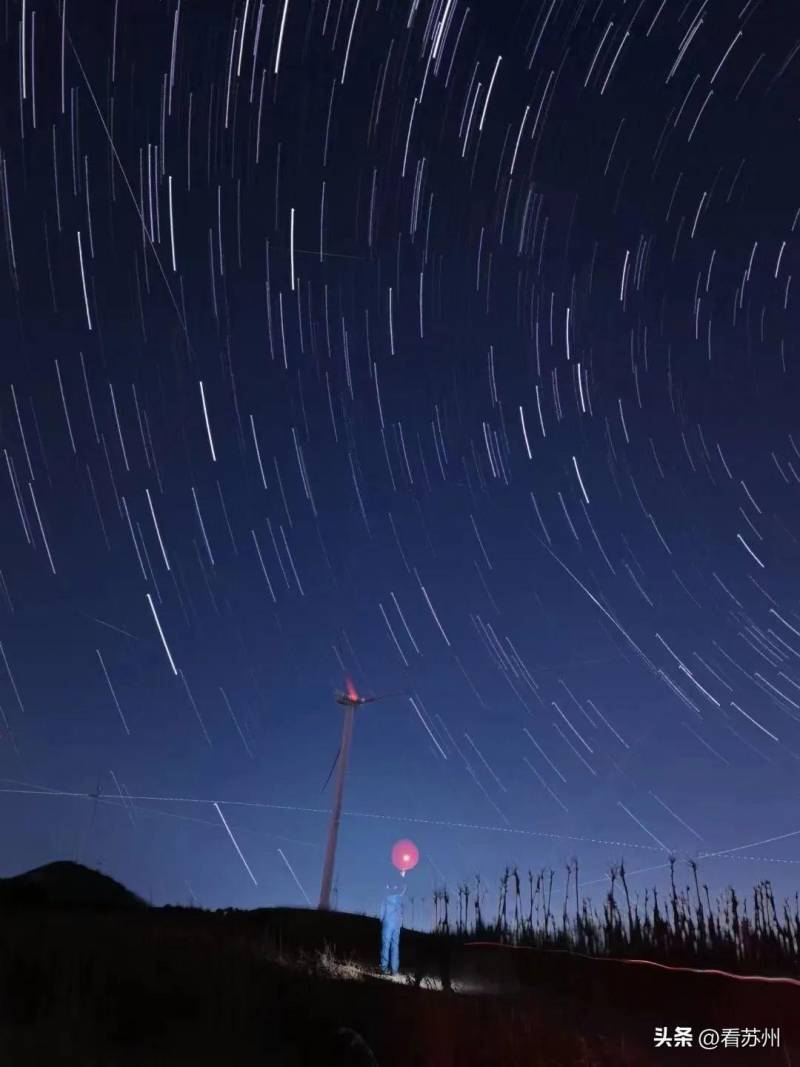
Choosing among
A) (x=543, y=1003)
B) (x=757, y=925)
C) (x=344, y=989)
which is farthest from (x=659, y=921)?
(x=344, y=989)

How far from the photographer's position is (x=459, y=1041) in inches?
402

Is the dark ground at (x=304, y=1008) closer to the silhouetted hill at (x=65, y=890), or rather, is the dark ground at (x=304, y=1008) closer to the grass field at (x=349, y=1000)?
the grass field at (x=349, y=1000)

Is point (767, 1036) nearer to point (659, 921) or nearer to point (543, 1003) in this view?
point (543, 1003)

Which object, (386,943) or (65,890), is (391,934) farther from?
(65,890)

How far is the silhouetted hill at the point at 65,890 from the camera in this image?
22016 millimetres

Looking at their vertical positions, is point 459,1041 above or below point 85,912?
below

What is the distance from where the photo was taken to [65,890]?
2661 centimetres

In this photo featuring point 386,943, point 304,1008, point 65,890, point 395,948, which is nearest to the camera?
point 304,1008

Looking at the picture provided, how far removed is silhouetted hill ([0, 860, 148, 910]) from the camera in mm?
22016

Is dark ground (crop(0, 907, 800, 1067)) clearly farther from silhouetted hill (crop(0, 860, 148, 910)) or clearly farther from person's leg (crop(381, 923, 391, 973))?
silhouetted hill (crop(0, 860, 148, 910))

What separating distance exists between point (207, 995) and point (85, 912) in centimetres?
1159

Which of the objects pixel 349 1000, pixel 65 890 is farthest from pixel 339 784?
pixel 349 1000

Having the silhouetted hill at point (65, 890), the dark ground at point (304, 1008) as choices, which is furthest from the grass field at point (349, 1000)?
the silhouetted hill at point (65, 890)

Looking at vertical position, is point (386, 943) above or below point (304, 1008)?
above
